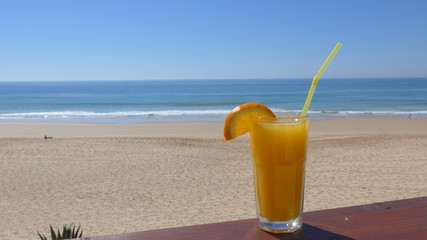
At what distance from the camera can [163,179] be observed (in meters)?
7.46

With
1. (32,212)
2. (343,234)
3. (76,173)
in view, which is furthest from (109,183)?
(343,234)

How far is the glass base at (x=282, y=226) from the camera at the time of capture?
1055mm

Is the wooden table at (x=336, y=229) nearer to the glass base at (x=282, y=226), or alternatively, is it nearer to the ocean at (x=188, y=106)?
the glass base at (x=282, y=226)

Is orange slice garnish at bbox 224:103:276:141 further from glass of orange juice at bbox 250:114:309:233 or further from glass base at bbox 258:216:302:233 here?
glass base at bbox 258:216:302:233

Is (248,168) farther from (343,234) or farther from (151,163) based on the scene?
(343,234)

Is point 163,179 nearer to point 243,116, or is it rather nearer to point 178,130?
point 243,116

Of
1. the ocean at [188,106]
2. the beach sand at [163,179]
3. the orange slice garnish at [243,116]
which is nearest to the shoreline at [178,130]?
the beach sand at [163,179]

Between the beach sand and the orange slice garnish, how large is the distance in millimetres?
4088

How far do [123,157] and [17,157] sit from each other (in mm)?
2548

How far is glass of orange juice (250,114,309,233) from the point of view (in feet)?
3.54

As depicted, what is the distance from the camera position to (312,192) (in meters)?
6.32

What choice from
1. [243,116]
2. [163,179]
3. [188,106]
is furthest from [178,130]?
[188,106]

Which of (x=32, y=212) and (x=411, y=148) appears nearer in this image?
(x=32, y=212)

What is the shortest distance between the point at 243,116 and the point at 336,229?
0.37 meters
